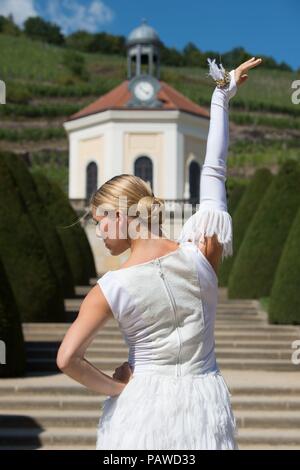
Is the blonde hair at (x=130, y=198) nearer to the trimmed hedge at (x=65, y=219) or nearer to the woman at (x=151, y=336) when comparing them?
the woman at (x=151, y=336)

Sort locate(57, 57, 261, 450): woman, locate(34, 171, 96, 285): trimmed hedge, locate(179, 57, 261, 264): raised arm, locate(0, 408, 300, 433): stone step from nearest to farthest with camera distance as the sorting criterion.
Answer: locate(57, 57, 261, 450): woman → locate(179, 57, 261, 264): raised arm → locate(0, 408, 300, 433): stone step → locate(34, 171, 96, 285): trimmed hedge

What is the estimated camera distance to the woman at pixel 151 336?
2.27 metres

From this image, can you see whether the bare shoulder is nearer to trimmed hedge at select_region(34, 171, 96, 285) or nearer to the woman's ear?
the woman's ear

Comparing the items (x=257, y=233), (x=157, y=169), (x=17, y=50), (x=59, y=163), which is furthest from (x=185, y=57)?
(x=257, y=233)

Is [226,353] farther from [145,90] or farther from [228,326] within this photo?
[145,90]

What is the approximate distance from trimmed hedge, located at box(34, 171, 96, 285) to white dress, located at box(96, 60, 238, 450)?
16.2 meters

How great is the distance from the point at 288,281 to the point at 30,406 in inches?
228

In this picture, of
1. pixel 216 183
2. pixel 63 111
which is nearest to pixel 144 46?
pixel 216 183

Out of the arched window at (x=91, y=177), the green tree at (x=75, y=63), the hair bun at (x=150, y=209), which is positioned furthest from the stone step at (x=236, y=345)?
the green tree at (x=75, y=63)

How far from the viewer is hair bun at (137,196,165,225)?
232cm

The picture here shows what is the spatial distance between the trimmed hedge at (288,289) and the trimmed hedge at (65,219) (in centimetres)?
710

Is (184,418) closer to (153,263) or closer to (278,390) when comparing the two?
(153,263)

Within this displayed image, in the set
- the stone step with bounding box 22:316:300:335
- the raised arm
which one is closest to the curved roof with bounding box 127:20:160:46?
the stone step with bounding box 22:316:300:335

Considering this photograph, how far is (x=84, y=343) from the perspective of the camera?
7.34 ft
